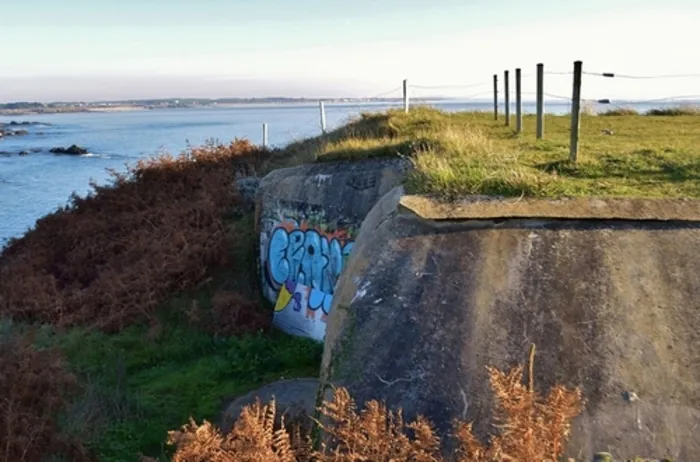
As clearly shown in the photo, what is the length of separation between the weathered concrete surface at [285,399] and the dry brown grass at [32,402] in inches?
74.3

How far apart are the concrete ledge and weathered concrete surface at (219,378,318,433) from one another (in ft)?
9.64

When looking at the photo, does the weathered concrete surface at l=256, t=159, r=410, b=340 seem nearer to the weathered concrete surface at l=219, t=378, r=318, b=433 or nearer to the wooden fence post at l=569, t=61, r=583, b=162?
the weathered concrete surface at l=219, t=378, r=318, b=433

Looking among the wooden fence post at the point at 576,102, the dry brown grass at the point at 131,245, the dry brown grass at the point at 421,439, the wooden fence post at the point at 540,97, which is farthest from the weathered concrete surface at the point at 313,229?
the dry brown grass at the point at 421,439

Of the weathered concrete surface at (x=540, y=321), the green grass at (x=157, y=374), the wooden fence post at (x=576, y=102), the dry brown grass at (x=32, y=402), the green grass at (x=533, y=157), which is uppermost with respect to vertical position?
the wooden fence post at (x=576, y=102)

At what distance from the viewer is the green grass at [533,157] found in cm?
791

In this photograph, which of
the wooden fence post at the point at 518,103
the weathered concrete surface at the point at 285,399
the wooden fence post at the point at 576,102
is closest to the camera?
the weathered concrete surface at the point at 285,399

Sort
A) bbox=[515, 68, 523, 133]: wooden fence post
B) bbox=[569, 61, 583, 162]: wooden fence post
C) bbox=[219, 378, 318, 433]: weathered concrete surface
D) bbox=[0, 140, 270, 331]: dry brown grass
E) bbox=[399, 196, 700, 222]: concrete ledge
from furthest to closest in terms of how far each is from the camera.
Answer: bbox=[515, 68, 523, 133]: wooden fence post
bbox=[0, 140, 270, 331]: dry brown grass
bbox=[569, 61, 583, 162]: wooden fence post
bbox=[219, 378, 318, 433]: weathered concrete surface
bbox=[399, 196, 700, 222]: concrete ledge

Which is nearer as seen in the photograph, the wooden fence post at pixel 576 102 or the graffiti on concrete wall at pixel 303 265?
the wooden fence post at pixel 576 102

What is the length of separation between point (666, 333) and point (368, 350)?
8.60ft

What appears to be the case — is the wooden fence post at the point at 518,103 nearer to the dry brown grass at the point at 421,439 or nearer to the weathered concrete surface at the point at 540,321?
the weathered concrete surface at the point at 540,321

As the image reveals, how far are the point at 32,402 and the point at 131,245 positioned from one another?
6.98m

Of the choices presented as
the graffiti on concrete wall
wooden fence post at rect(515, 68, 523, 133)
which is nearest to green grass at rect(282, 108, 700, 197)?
wooden fence post at rect(515, 68, 523, 133)

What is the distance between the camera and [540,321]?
611cm

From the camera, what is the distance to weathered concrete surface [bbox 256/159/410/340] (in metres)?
11.8
